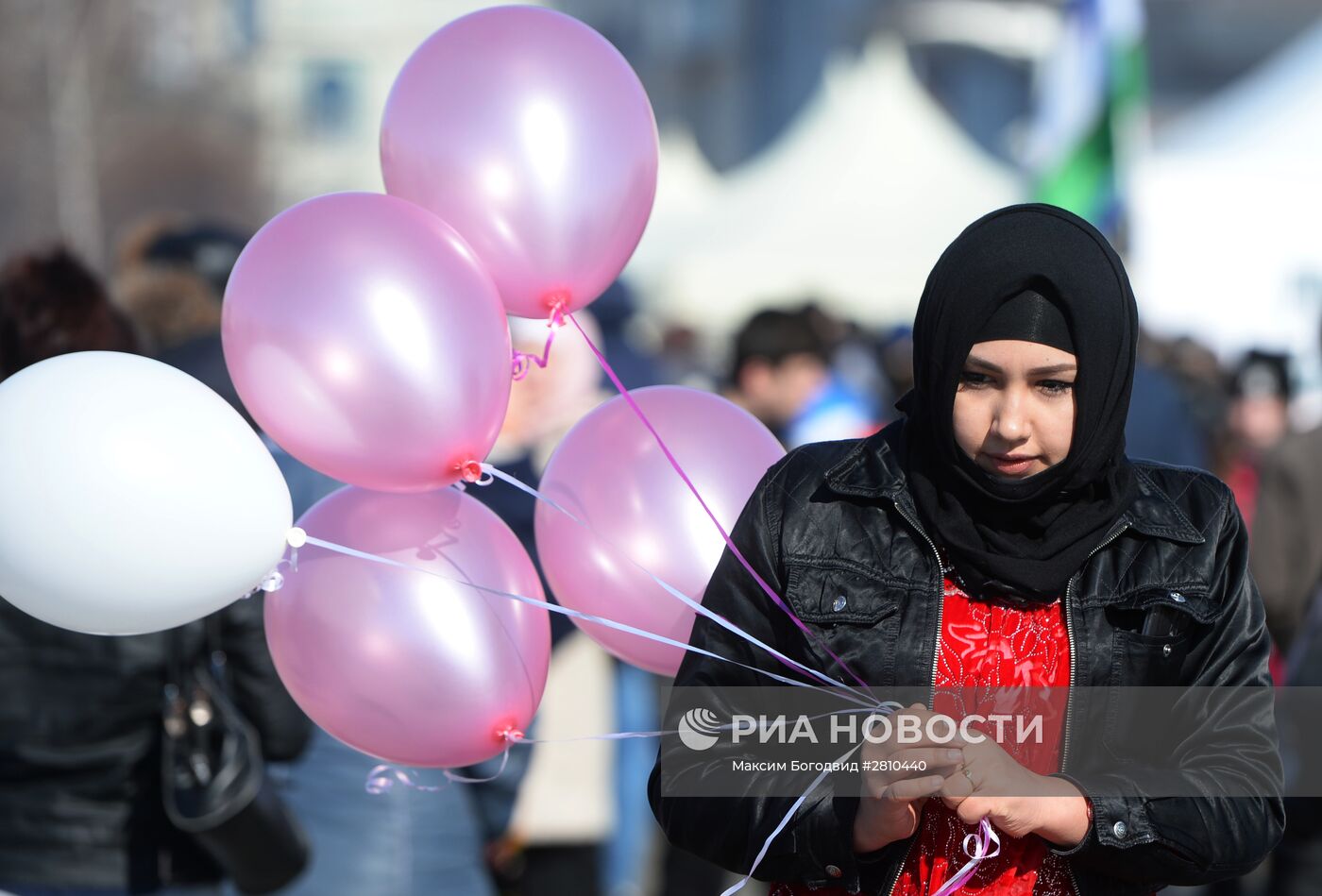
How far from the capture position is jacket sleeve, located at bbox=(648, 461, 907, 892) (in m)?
2.15

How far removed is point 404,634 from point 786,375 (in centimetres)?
423

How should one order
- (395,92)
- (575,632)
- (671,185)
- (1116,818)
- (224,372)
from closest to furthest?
1. (1116,818)
2. (395,92)
3. (224,372)
4. (575,632)
5. (671,185)

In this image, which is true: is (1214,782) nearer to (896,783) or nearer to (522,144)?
(896,783)

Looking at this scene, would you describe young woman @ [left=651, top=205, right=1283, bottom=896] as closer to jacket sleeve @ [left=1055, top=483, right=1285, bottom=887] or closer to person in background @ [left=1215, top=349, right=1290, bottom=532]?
jacket sleeve @ [left=1055, top=483, right=1285, bottom=887]

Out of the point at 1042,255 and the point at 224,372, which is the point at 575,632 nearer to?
the point at 224,372

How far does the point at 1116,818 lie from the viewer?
6.81 feet

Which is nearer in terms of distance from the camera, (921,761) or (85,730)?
(921,761)

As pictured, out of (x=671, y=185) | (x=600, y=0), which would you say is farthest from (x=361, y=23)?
(x=671, y=185)

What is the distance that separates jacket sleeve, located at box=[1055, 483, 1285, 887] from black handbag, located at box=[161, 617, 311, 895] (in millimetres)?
1786

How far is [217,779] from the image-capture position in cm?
321

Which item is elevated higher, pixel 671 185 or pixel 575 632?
pixel 671 185

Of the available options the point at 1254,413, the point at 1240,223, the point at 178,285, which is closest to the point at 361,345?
the point at 178,285

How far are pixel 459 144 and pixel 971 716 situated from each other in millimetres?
1170

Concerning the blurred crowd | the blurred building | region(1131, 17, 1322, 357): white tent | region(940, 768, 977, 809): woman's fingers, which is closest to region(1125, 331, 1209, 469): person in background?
the blurred crowd
